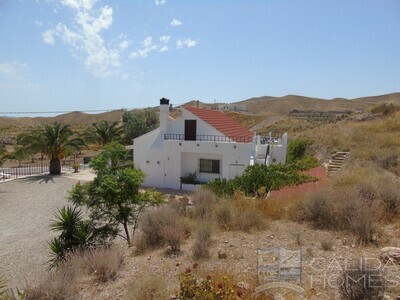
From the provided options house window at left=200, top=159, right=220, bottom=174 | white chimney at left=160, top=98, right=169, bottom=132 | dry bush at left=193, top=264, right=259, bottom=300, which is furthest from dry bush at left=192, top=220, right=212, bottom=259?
white chimney at left=160, top=98, right=169, bottom=132

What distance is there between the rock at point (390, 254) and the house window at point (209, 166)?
15.6 metres

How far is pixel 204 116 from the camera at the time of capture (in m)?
22.8

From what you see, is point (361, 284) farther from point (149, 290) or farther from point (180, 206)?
point (180, 206)

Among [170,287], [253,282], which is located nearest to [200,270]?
[170,287]

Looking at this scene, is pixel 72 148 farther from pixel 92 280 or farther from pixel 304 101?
pixel 304 101

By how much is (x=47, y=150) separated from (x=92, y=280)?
20822mm

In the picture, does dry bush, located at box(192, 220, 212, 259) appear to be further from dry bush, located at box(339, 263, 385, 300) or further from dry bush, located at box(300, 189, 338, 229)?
dry bush, located at box(300, 189, 338, 229)

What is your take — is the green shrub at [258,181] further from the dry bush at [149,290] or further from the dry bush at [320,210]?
the dry bush at [149,290]

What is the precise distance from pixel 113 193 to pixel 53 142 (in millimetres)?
17647

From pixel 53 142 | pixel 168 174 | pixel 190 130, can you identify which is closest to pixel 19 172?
pixel 53 142

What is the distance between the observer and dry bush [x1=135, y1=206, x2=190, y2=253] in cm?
712

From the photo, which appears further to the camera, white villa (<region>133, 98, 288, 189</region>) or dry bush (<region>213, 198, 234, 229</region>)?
white villa (<region>133, 98, 288, 189</region>)

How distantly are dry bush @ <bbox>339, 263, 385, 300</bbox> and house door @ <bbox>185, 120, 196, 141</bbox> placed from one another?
18161 millimetres

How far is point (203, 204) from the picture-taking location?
31.9ft
